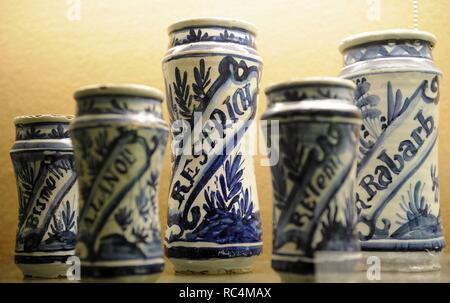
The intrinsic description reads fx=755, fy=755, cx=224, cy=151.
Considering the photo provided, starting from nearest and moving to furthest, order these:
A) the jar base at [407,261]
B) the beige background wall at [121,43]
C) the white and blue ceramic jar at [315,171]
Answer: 1. the white and blue ceramic jar at [315,171]
2. the jar base at [407,261]
3. the beige background wall at [121,43]

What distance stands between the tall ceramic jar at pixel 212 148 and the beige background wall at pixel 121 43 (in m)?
0.25

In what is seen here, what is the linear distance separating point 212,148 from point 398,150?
0.73 ft

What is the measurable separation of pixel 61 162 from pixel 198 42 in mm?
220

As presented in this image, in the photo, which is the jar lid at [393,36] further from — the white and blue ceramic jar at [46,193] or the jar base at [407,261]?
the white and blue ceramic jar at [46,193]

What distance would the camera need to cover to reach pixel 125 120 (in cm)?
71

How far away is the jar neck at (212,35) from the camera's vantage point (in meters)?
0.92

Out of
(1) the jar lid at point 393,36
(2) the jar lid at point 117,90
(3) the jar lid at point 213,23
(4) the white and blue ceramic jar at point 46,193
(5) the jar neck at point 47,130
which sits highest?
(3) the jar lid at point 213,23

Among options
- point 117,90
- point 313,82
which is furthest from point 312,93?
point 117,90

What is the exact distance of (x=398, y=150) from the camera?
891 mm

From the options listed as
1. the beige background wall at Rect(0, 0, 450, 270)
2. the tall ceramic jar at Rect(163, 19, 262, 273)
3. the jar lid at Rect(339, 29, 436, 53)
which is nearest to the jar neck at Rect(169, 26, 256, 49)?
the tall ceramic jar at Rect(163, 19, 262, 273)

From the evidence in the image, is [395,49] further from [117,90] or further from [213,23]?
[117,90]

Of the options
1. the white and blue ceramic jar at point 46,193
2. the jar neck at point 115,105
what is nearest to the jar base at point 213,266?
the white and blue ceramic jar at point 46,193
